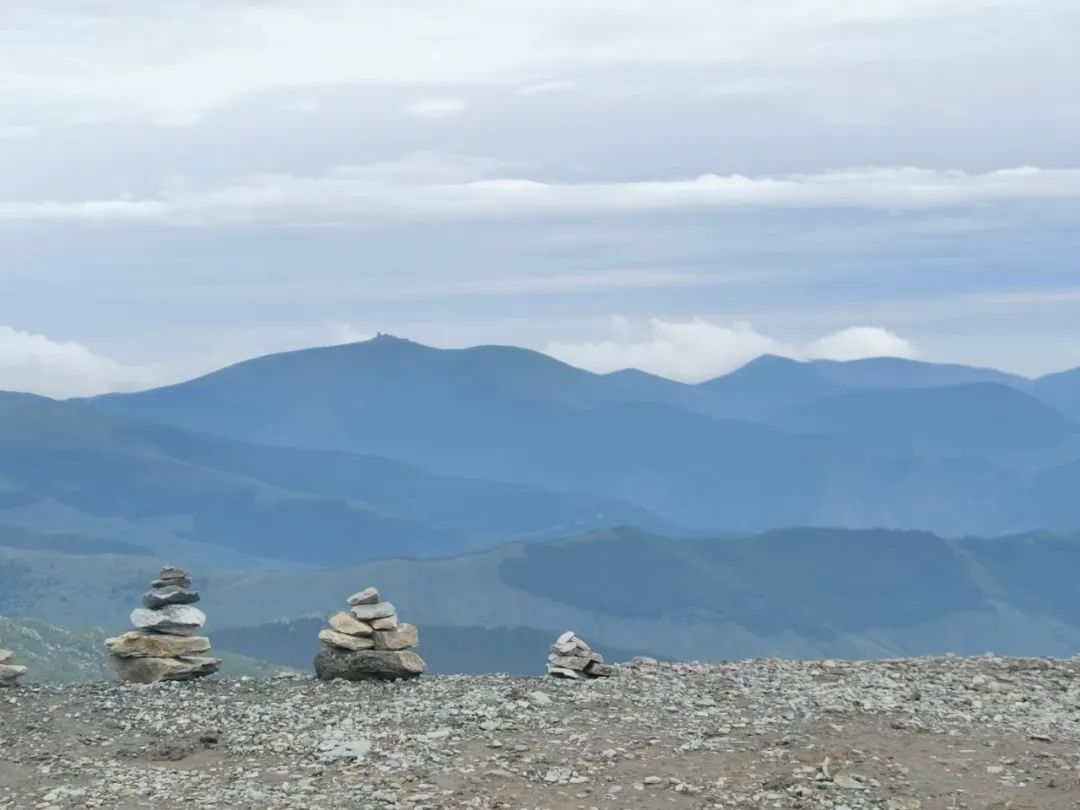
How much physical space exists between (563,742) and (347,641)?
8561mm

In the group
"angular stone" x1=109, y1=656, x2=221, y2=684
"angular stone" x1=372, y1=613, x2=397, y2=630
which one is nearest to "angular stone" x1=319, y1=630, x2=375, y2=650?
"angular stone" x1=372, y1=613, x2=397, y2=630

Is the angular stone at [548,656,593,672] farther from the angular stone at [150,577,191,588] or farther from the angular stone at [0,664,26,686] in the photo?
the angular stone at [0,664,26,686]

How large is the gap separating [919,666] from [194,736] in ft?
60.3

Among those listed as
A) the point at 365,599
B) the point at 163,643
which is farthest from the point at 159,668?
the point at 365,599

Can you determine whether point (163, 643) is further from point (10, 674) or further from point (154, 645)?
point (10, 674)

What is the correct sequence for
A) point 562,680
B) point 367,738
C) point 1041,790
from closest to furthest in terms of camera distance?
point 1041,790 < point 367,738 < point 562,680

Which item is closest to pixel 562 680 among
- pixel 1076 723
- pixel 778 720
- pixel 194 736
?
pixel 778 720

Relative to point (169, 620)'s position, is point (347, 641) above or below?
below

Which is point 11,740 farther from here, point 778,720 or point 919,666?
point 919,666

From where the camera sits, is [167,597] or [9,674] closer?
[9,674]

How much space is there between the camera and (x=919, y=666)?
121ft

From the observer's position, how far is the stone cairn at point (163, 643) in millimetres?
36594

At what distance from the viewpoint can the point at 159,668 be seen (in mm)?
36375

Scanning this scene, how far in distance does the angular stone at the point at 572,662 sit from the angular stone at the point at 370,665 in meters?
3.46
